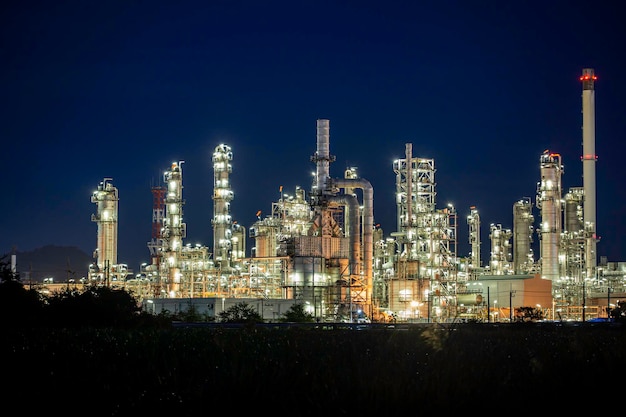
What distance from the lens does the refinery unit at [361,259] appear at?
77312mm

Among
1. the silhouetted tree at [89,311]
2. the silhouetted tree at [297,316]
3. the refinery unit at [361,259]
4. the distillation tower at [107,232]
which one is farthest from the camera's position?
the distillation tower at [107,232]

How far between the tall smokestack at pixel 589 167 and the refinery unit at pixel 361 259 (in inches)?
9.7

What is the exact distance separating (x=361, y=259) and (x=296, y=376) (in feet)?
187

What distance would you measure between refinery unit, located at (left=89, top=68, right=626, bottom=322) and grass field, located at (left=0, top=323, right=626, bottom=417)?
40.0 m

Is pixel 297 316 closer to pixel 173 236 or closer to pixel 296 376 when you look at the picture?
pixel 173 236

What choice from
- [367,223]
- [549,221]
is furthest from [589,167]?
[367,223]

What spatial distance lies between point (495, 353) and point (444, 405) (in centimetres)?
1246

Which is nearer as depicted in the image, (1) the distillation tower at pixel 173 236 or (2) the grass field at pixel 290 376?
(2) the grass field at pixel 290 376

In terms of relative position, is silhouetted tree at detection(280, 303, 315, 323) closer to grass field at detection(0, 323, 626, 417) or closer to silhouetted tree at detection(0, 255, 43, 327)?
silhouetted tree at detection(0, 255, 43, 327)

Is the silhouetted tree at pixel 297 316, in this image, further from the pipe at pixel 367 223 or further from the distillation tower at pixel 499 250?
the distillation tower at pixel 499 250

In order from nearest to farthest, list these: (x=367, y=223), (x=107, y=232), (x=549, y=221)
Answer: (x=367, y=223)
(x=549, y=221)
(x=107, y=232)

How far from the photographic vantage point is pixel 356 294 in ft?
253

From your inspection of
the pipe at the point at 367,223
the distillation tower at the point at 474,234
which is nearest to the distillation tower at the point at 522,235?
the distillation tower at the point at 474,234

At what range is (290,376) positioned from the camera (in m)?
22.9
